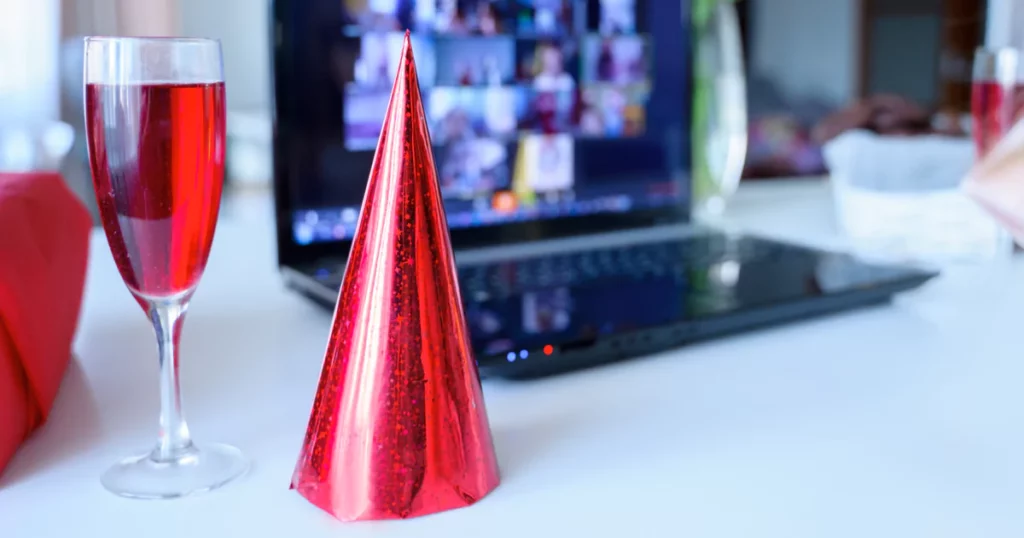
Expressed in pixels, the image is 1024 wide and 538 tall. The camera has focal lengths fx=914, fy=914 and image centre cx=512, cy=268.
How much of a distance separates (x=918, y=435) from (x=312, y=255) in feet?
1.53

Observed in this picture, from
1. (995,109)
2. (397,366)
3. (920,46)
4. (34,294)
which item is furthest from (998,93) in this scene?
(920,46)

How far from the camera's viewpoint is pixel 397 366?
0.37 m

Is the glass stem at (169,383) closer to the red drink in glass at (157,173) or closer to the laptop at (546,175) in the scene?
the red drink in glass at (157,173)

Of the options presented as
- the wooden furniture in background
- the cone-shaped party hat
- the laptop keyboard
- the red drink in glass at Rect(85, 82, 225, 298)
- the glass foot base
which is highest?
the wooden furniture in background

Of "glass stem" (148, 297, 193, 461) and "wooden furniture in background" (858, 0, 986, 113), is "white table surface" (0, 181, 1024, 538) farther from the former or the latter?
"wooden furniture in background" (858, 0, 986, 113)

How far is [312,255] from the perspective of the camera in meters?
0.74

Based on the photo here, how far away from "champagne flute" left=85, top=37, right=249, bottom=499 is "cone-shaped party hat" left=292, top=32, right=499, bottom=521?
7 cm

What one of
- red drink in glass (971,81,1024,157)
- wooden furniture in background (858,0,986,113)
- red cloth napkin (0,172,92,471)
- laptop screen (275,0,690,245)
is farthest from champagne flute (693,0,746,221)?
red cloth napkin (0,172,92,471)

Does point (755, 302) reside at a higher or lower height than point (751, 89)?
lower

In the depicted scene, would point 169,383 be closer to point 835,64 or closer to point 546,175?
point 546,175

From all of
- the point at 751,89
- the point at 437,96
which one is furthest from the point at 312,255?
the point at 751,89

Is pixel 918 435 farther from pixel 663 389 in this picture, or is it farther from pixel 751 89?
pixel 751 89

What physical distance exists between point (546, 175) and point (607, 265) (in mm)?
125

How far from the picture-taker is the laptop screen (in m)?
0.73
